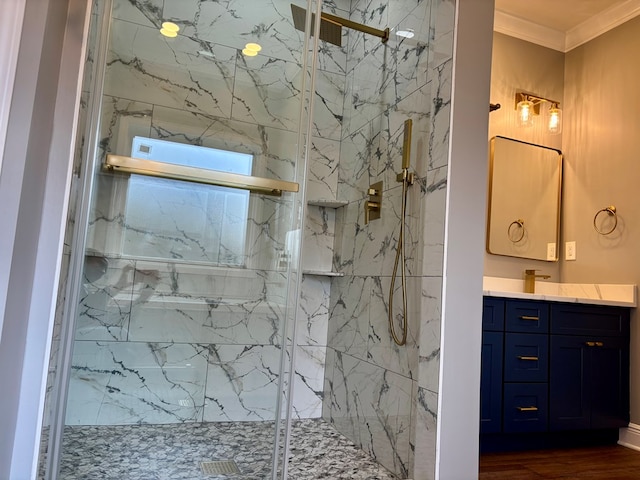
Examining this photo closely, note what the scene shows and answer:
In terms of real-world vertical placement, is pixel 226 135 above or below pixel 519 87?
below

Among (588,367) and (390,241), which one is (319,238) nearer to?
(390,241)

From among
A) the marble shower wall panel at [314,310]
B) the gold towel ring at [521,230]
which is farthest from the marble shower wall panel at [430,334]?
the gold towel ring at [521,230]

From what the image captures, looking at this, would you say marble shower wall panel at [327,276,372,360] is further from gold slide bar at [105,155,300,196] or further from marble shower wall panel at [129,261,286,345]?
gold slide bar at [105,155,300,196]

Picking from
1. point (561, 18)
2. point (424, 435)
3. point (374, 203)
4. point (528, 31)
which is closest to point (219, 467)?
point (424, 435)

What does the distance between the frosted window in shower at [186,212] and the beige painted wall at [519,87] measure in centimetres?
191

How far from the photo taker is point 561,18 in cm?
344

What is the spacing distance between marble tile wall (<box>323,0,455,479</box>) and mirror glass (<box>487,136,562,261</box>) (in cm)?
110

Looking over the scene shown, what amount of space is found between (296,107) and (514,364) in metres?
1.80

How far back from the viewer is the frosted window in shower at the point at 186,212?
2.15 m

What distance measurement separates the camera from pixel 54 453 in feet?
5.21

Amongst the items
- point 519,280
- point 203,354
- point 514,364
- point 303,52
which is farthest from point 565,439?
point 303,52

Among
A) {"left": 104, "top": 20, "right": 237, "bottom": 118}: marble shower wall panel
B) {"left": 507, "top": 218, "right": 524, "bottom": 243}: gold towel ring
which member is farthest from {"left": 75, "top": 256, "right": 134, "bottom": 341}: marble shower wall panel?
{"left": 507, "top": 218, "right": 524, "bottom": 243}: gold towel ring

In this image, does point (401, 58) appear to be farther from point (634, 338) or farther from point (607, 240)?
point (634, 338)

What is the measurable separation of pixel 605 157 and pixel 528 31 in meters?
1.13
